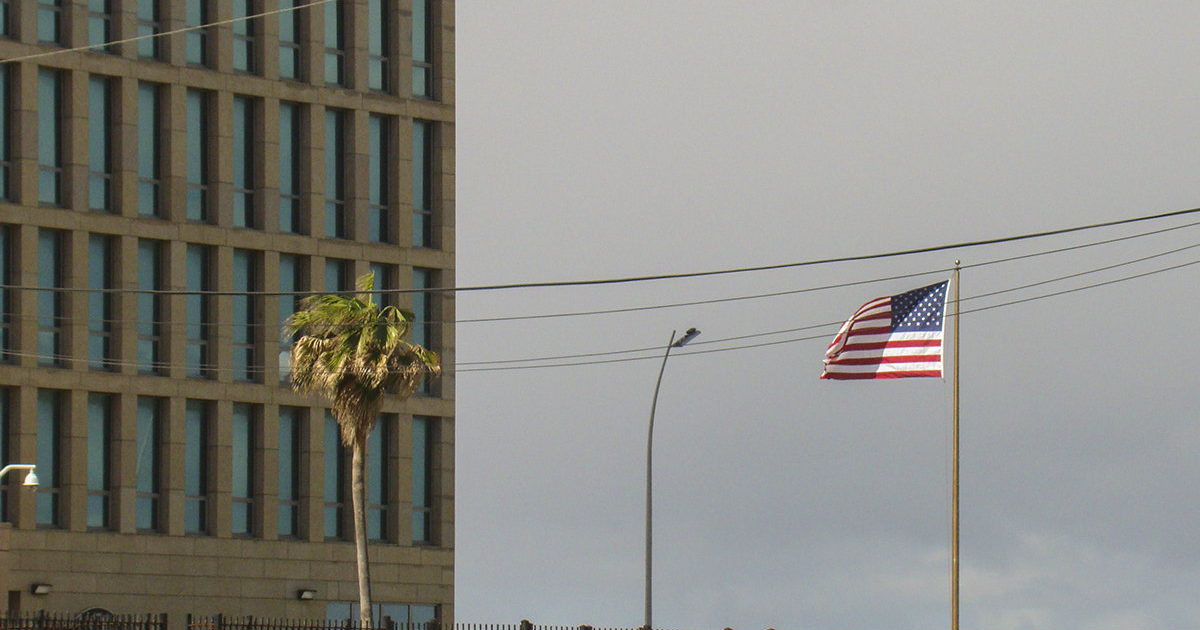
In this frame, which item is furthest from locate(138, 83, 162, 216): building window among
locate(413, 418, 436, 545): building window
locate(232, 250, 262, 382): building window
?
locate(413, 418, 436, 545): building window

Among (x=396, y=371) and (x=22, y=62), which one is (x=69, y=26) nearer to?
(x=22, y=62)

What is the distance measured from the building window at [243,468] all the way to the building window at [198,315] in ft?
5.21

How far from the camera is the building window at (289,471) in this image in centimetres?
6056

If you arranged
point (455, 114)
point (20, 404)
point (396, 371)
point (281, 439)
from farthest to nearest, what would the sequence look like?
point (455, 114)
point (281, 439)
point (20, 404)
point (396, 371)

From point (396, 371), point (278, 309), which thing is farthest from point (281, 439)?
point (396, 371)

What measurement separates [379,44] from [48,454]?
51.5 ft

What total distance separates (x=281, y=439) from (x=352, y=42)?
38.0ft

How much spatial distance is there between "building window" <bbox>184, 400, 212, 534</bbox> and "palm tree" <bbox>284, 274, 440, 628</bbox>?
9.04 m

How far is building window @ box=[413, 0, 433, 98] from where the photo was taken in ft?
211

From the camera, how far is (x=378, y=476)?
2473 inches

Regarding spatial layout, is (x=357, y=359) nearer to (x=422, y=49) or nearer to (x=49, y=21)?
(x=49, y=21)

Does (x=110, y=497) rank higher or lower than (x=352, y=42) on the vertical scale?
→ lower

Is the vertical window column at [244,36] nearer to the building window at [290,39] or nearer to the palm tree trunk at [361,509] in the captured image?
the building window at [290,39]

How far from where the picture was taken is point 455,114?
213ft
